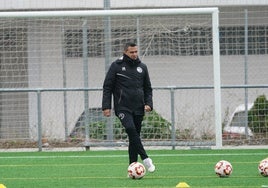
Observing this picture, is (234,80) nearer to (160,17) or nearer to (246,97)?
(246,97)

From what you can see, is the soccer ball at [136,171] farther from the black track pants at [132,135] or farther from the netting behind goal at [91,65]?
the netting behind goal at [91,65]

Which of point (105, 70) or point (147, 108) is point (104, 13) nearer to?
point (105, 70)

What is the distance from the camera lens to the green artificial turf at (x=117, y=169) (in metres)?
14.1

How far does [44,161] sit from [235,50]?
20.8 feet

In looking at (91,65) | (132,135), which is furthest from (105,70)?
(132,135)

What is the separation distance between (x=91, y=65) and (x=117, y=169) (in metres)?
6.01

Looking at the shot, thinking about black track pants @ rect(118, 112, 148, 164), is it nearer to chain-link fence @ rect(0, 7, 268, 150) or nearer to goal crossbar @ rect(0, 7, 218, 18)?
goal crossbar @ rect(0, 7, 218, 18)

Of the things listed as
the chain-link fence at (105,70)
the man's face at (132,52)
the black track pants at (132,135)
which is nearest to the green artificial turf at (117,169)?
the black track pants at (132,135)

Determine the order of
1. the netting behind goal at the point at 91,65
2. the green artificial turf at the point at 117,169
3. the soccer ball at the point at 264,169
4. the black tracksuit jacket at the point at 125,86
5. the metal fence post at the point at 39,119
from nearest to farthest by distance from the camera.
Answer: the green artificial turf at the point at 117,169
the soccer ball at the point at 264,169
the black tracksuit jacket at the point at 125,86
the metal fence post at the point at 39,119
the netting behind goal at the point at 91,65

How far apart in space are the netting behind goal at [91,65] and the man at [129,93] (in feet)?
17.5

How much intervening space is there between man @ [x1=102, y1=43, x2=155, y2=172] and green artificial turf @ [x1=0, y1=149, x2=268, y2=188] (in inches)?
22.0

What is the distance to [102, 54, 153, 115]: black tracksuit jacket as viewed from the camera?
15.4 m

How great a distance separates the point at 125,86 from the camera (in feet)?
50.5

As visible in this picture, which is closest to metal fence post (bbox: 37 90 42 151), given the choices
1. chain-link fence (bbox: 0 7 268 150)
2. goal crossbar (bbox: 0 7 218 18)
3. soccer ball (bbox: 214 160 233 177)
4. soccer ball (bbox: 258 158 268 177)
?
chain-link fence (bbox: 0 7 268 150)
